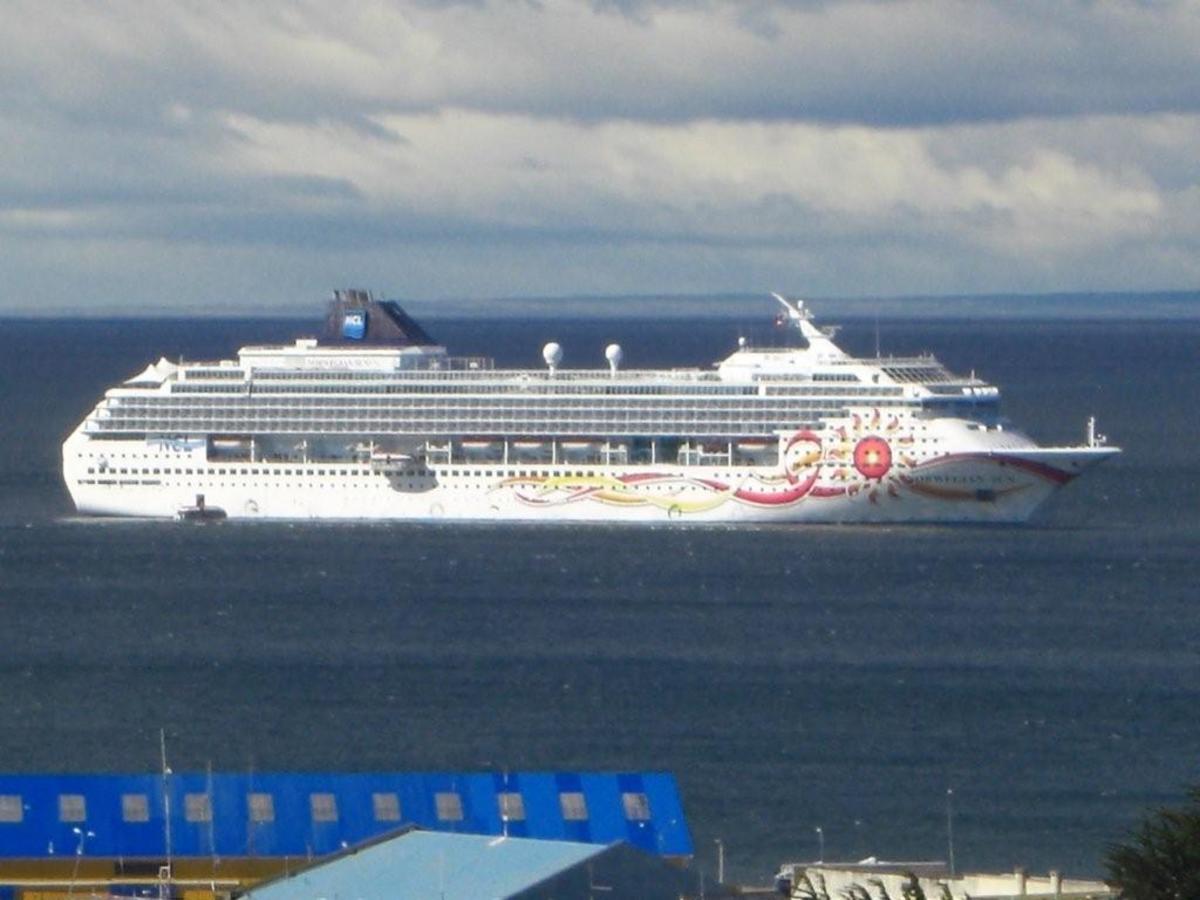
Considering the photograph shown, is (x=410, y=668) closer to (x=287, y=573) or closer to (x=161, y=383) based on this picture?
(x=287, y=573)

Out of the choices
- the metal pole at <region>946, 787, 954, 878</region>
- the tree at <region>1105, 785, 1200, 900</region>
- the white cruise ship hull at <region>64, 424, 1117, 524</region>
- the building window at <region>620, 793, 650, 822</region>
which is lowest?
the metal pole at <region>946, 787, 954, 878</region>

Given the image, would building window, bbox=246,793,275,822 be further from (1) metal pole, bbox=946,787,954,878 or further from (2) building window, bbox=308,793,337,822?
(1) metal pole, bbox=946,787,954,878

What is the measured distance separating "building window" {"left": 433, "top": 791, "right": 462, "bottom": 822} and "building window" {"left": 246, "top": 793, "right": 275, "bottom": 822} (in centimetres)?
148

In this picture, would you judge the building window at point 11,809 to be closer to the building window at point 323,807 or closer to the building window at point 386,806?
the building window at point 323,807

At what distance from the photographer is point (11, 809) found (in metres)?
28.2

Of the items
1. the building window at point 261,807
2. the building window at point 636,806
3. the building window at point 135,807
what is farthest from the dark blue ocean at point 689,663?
the building window at point 135,807

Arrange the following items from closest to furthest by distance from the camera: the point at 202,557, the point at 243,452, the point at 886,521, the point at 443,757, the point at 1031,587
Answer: the point at 443,757 < the point at 1031,587 < the point at 202,557 < the point at 886,521 < the point at 243,452

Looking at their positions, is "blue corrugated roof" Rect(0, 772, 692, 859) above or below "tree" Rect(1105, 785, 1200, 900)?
below

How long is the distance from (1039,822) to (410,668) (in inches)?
557

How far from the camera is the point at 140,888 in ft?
90.1

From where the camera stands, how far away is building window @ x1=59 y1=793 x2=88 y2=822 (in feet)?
92.1

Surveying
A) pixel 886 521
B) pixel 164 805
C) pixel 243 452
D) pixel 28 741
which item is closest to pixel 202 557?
pixel 243 452

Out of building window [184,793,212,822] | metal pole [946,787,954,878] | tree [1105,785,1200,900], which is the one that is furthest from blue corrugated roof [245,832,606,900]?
metal pole [946,787,954,878]

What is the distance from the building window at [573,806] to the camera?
28.4 m
